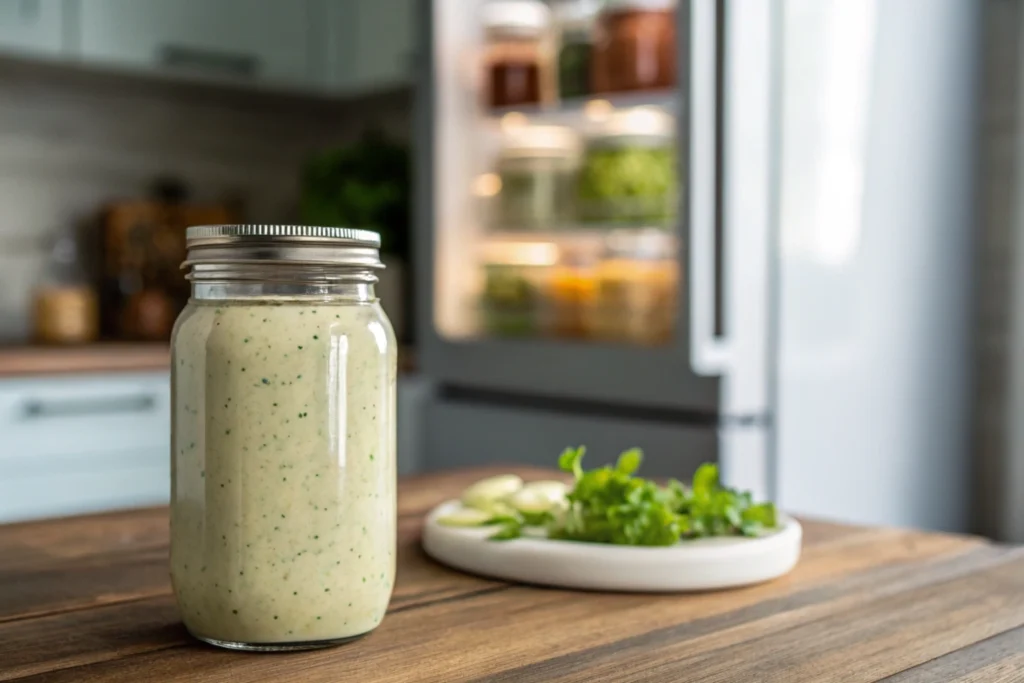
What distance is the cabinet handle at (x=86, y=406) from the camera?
97.3 inches

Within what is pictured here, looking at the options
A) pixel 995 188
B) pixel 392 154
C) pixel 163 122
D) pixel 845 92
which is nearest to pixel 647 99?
pixel 845 92

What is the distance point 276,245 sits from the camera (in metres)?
0.67

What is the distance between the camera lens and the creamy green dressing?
66 cm

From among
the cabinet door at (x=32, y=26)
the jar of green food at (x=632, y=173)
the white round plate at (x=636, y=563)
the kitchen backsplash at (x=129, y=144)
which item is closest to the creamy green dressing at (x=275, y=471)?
the white round plate at (x=636, y=563)

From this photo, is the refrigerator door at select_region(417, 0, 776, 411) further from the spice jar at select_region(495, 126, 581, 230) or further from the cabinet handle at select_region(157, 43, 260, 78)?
the cabinet handle at select_region(157, 43, 260, 78)

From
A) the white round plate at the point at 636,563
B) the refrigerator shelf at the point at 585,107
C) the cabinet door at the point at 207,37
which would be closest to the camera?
the white round plate at the point at 636,563

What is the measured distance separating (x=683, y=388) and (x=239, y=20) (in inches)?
67.1

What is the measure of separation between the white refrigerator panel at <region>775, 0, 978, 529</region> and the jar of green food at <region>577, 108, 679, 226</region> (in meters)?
0.33

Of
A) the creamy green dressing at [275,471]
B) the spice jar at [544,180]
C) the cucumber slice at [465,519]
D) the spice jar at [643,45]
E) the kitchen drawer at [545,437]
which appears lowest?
the kitchen drawer at [545,437]

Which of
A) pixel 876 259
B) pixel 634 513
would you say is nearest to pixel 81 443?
pixel 876 259

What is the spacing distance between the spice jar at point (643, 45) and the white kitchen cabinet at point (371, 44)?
744 millimetres

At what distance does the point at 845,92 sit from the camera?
2.21 m

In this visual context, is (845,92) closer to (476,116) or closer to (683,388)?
(683,388)

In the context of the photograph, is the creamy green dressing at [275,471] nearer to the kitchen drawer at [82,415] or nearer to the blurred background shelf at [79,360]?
the kitchen drawer at [82,415]
